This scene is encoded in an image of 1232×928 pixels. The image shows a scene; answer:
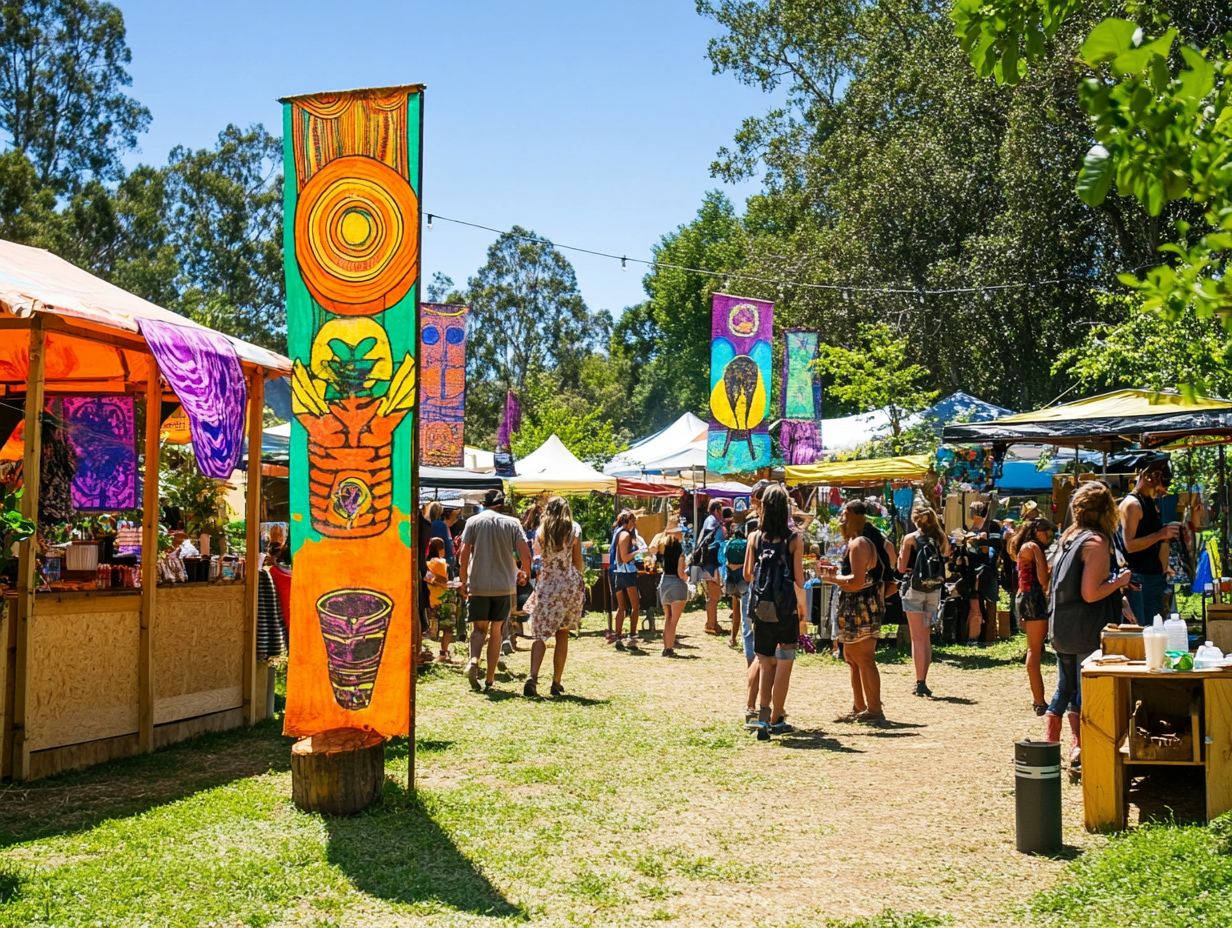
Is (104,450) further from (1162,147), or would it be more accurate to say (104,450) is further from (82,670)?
(1162,147)

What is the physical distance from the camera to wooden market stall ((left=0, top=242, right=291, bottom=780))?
698 cm

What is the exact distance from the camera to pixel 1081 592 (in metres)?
6.64

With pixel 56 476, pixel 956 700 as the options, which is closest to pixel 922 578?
pixel 956 700

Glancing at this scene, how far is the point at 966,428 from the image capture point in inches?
448

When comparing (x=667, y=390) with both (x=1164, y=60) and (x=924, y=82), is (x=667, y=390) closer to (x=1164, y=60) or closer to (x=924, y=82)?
(x=924, y=82)

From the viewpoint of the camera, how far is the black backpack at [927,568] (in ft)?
33.6

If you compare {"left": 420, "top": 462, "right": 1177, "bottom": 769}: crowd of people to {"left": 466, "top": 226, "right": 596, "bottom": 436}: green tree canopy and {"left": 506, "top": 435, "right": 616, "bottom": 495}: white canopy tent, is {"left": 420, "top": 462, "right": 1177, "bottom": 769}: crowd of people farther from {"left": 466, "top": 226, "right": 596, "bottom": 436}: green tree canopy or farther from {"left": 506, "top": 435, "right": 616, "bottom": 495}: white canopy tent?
{"left": 466, "top": 226, "right": 596, "bottom": 436}: green tree canopy

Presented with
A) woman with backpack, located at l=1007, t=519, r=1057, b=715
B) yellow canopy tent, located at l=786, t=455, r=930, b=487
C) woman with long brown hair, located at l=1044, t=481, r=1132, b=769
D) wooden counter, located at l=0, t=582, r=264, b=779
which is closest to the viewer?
woman with long brown hair, located at l=1044, t=481, r=1132, b=769

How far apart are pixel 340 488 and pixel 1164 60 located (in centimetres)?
542

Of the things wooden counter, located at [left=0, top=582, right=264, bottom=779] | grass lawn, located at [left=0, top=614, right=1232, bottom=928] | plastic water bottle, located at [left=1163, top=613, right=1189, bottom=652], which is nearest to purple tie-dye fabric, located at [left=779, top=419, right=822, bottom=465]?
grass lawn, located at [left=0, top=614, right=1232, bottom=928]

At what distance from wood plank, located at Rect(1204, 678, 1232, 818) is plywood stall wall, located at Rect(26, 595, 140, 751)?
6352mm

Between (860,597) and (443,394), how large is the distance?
1122 centimetres

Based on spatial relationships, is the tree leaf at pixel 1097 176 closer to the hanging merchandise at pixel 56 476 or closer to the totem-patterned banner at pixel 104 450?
the hanging merchandise at pixel 56 476

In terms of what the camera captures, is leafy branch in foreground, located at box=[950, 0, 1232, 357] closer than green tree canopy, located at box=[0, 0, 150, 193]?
Yes
